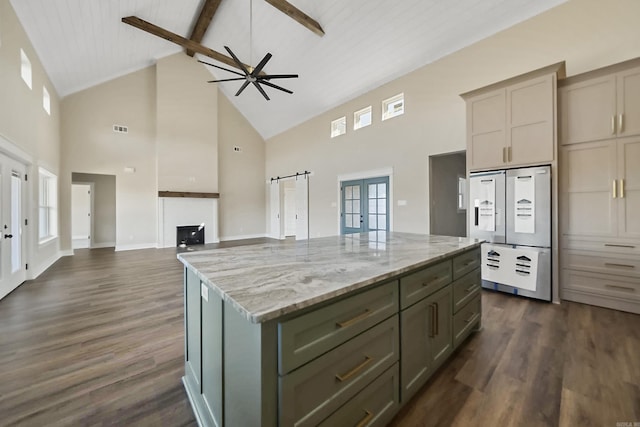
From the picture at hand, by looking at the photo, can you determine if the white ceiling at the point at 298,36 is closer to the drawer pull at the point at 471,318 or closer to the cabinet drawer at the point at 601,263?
the cabinet drawer at the point at 601,263

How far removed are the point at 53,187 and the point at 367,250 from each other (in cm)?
745

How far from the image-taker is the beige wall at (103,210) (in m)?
7.79

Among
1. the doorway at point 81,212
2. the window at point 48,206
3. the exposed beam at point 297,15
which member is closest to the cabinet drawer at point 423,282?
the exposed beam at point 297,15

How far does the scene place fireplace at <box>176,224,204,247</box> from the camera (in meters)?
7.64

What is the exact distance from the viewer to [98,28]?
469 centimetres

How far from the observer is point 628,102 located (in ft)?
9.21

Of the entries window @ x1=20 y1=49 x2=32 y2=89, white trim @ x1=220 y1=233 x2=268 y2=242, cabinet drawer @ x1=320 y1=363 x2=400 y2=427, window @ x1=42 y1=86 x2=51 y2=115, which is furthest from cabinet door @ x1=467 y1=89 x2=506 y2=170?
window @ x1=42 y1=86 x2=51 y2=115

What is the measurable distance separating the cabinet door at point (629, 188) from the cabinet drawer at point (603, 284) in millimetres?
506

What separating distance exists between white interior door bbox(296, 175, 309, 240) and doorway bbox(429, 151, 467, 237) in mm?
3893

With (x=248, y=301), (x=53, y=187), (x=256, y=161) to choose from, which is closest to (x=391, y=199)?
(x=248, y=301)

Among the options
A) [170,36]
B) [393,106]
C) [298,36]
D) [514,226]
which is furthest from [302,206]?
[514,226]

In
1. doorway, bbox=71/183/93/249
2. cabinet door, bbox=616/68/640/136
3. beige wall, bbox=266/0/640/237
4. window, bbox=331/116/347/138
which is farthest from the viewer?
doorway, bbox=71/183/93/249

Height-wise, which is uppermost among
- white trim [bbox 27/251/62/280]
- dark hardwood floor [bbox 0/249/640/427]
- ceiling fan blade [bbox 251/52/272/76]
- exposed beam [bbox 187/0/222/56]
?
exposed beam [bbox 187/0/222/56]

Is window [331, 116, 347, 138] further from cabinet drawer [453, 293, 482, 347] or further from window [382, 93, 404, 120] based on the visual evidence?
cabinet drawer [453, 293, 482, 347]
